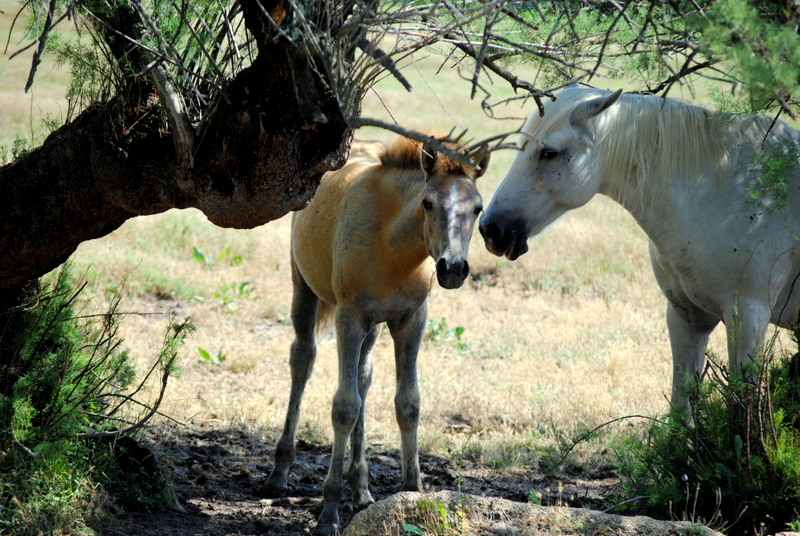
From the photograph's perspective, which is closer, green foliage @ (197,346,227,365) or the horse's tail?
the horse's tail

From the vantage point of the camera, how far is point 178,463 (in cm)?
525

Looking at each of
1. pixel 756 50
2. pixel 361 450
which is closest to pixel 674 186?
pixel 756 50

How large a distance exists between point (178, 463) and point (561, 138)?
3.40 meters

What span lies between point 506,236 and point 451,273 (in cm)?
50

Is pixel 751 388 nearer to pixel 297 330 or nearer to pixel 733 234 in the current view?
pixel 733 234

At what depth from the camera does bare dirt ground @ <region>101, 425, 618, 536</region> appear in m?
4.37

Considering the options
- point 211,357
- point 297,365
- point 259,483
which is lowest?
point 259,483

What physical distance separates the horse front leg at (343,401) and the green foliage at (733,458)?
1.68 meters

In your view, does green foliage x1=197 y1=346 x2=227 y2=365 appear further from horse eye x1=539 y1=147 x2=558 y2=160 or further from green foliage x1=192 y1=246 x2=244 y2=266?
horse eye x1=539 y1=147 x2=558 y2=160

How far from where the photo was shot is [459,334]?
8.42 meters

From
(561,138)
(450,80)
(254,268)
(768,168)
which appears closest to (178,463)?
(561,138)

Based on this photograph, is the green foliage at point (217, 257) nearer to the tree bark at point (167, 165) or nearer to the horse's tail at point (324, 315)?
the horse's tail at point (324, 315)

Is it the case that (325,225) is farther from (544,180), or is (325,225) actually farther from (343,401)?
(544,180)

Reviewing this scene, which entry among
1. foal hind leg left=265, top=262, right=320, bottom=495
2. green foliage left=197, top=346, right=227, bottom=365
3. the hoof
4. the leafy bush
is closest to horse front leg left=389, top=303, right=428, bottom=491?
the hoof
